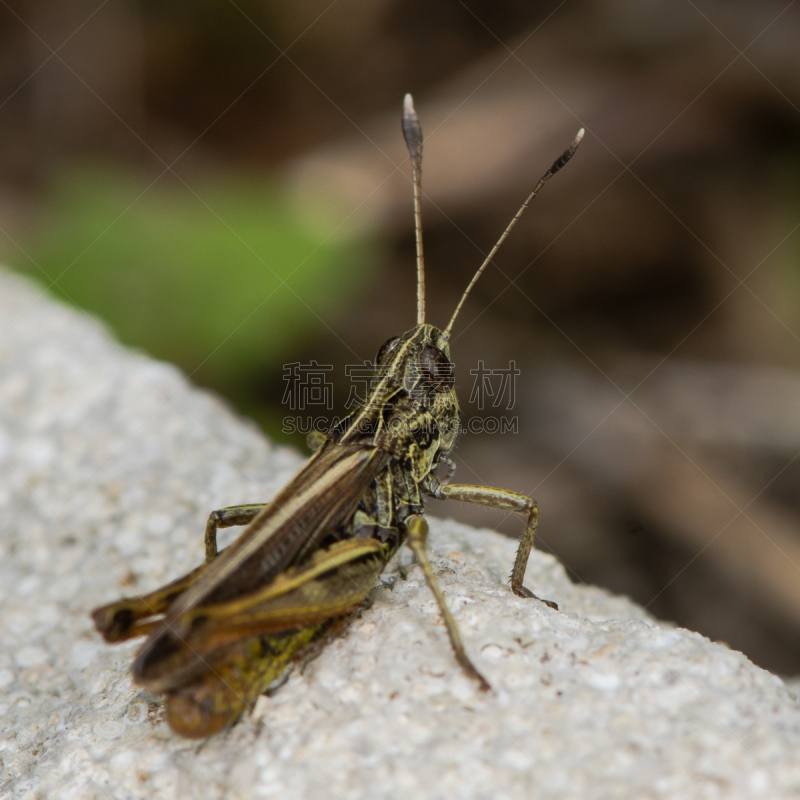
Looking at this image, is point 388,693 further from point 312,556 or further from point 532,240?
point 532,240

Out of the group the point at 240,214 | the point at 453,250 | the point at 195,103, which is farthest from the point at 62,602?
the point at 195,103

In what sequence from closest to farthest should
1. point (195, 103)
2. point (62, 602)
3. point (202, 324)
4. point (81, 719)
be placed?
1. point (81, 719)
2. point (62, 602)
3. point (202, 324)
4. point (195, 103)

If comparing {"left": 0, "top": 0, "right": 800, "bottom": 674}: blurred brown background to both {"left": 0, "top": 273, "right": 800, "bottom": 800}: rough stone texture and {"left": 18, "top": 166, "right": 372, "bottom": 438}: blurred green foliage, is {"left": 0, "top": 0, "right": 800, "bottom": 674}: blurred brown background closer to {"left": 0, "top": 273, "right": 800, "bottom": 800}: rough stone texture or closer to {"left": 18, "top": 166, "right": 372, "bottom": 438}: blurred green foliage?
{"left": 18, "top": 166, "right": 372, "bottom": 438}: blurred green foliage

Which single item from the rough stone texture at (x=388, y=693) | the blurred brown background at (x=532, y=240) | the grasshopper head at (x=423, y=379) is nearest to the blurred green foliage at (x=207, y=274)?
the blurred brown background at (x=532, y=240)

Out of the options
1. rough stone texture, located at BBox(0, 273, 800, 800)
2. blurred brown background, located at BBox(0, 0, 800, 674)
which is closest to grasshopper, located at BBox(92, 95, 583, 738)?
rough stone texture, located at BBox(0, 273, 800, 800)

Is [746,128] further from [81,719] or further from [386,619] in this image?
[81,719]

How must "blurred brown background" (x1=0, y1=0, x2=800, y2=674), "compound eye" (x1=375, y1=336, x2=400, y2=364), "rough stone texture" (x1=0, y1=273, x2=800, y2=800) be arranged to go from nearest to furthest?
"rough stone texture" (x1=0, y1=273, x2=800, y2=800), "compound eye" (x1=375, y1=336, x2=400, y2=364), "blurred brown background" (x1=0, y1=0, x2=800, y2=674)
